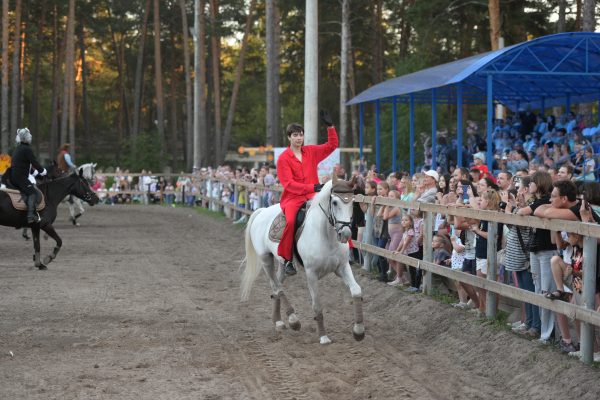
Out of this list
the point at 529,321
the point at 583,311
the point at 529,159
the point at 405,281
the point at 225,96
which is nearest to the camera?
the point at 583,311

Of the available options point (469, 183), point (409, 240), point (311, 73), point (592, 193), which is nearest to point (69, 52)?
point (311, 73)

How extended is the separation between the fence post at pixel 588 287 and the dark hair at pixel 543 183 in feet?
4.13

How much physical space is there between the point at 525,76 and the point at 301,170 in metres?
13.4

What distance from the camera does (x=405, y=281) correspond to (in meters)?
13.5

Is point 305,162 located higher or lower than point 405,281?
higher

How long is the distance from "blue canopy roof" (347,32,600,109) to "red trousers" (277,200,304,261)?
9400 mm

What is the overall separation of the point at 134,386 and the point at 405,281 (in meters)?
6.35

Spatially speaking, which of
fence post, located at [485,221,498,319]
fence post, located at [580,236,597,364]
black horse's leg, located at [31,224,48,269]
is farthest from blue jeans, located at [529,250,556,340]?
black horse's leg, located at [31,224,48,269]

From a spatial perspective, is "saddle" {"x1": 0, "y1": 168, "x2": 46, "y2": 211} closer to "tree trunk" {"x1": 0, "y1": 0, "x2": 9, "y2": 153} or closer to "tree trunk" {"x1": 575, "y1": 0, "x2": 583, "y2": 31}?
"tree trunk" {"x1": 575, "y1": 0, "x2": 583, "y2": 31}

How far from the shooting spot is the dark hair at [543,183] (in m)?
8.97

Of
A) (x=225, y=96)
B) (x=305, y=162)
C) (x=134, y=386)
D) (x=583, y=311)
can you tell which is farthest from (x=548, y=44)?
(x=225, y=96)

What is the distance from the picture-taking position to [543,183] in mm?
8984

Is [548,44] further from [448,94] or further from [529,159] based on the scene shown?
[448,94]

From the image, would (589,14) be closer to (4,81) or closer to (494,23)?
(494,23)
